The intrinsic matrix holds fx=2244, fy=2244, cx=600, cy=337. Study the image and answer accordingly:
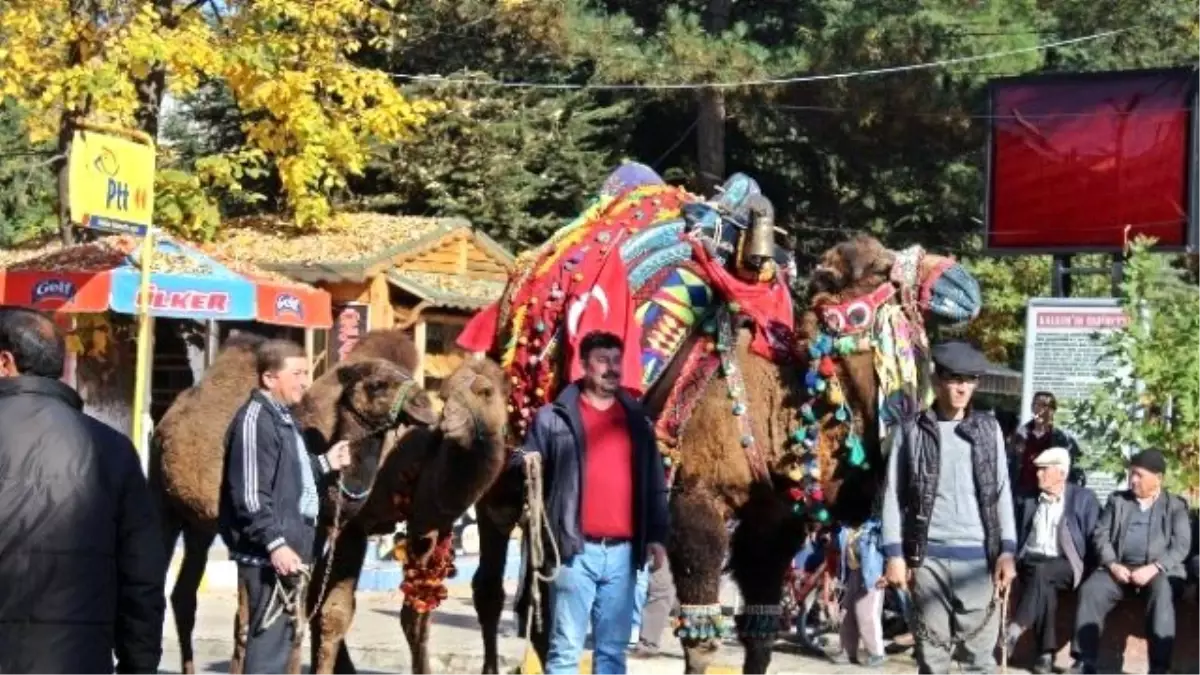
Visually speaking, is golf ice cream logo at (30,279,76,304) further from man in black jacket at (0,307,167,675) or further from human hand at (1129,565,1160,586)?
man in black jacket at (0,307,167,675)

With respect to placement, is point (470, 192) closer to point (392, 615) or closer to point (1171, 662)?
point (392, 615)

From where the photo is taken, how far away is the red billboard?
20.6 metres

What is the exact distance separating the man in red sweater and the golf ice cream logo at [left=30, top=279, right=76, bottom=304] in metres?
9.30

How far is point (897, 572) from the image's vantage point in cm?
971

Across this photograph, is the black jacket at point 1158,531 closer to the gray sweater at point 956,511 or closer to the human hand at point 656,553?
the gray sweater at point 956,511

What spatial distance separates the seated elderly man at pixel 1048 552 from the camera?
1513 centimetres

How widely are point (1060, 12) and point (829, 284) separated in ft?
82.4

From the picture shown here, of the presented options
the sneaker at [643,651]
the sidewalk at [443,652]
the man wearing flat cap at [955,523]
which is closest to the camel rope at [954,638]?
the man wearing flat cap at [955,523]

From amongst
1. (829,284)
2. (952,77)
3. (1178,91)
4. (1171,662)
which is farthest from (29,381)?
(952,77)

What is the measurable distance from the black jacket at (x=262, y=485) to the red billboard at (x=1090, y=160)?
489 inches

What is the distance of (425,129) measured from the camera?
103 feet

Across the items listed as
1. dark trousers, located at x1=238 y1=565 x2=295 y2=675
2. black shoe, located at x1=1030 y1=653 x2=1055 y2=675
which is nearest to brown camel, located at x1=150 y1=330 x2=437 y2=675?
dark trousers, located at x1=238 y1=565 x2=295 y2=675

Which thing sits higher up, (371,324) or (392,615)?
(371,324)

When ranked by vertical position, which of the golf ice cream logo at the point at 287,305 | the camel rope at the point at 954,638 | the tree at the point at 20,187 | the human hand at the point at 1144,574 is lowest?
the camel rope at the point at 954,638
